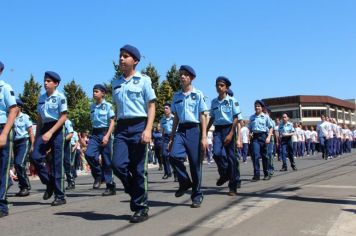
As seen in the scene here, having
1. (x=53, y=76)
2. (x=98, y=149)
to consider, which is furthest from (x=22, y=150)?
(x=53, y=76)

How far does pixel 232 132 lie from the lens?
8.88 m

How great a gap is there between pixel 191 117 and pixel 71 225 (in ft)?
8.40

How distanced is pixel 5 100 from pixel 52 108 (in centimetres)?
97

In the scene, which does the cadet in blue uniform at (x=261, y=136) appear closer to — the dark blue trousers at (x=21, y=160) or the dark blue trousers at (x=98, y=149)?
the dark blue trousers at (x=98, y=149)

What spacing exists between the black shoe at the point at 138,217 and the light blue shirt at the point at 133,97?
1.24 metres

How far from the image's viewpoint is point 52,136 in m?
7.75

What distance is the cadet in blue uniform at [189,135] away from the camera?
7.36 meters

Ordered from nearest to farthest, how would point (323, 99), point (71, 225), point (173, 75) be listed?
point (71, 225) → point (173, 75) → point (323, 99)

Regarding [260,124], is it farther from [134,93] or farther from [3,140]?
[3,140]

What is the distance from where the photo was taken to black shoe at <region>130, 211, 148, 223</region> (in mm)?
5988

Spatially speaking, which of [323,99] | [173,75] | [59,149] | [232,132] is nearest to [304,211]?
[232,132]

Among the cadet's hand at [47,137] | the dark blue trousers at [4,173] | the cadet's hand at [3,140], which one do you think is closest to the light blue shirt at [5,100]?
the dark blue trousers at [4,173]

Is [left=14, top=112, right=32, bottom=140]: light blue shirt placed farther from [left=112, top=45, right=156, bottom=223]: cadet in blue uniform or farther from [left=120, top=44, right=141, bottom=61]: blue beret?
[left=120, top=44, right=141, bottom=61]: blue beret

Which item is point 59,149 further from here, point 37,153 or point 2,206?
point 2,206
